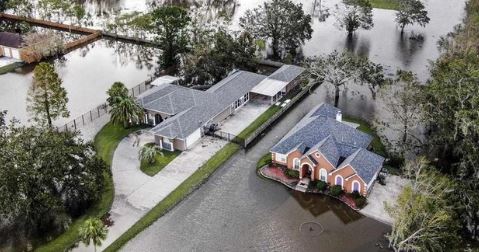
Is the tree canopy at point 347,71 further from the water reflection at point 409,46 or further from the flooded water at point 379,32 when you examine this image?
the water reflection at point 409,46

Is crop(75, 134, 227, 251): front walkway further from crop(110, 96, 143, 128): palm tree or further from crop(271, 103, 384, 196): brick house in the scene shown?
crop(271, 103, 384, 196): brick house

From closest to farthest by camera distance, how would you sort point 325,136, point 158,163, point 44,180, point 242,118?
point 44,180 → point 325,136 → point 158,163 → point 242,118

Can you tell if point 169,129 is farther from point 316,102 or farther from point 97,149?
point 316,102

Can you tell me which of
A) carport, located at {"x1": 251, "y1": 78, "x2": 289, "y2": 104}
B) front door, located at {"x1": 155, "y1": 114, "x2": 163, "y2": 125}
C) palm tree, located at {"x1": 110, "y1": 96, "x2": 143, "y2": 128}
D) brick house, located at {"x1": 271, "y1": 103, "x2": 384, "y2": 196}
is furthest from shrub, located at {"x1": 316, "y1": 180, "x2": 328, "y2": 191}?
palm tree, located at {"x1": 110, "y1": 96, "x2": 143, "y2": 128}

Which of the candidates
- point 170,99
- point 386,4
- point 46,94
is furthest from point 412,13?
point 46,94

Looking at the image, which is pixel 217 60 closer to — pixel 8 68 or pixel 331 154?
pixel 331 154

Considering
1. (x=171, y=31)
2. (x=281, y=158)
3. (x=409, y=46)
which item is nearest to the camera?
(x=281, y=158)

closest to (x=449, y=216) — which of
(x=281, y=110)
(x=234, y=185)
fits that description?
(x=234, y=185)
